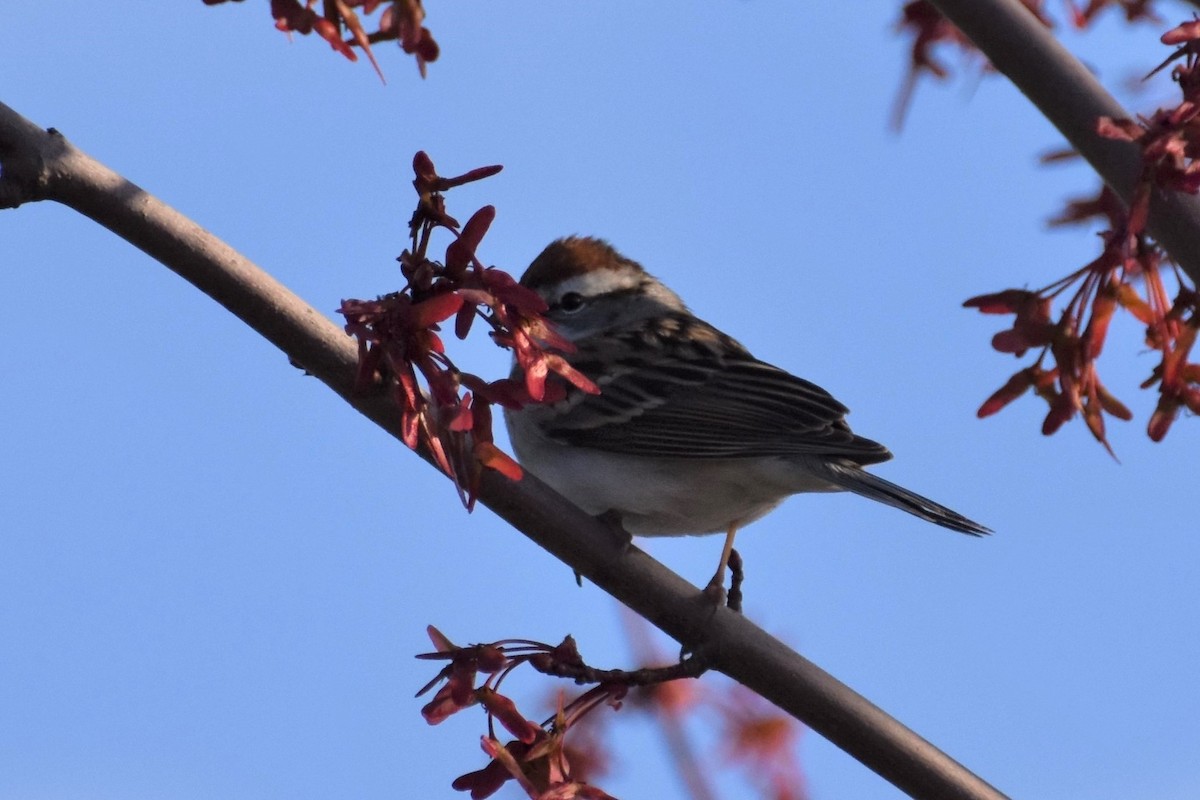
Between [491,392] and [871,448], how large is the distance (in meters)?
2.33

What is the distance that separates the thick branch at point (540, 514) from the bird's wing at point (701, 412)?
1777 millimetres

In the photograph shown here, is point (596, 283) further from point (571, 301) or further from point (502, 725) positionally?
point (502, 725)

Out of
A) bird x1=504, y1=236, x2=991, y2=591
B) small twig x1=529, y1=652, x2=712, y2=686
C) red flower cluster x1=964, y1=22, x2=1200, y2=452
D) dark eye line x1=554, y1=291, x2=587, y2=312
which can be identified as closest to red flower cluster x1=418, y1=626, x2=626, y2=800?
small twig x1=529, y1=652, x2=712, y2=686

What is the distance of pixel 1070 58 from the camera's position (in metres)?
2.88

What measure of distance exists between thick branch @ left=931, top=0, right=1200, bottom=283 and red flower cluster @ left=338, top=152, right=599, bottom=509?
106cm

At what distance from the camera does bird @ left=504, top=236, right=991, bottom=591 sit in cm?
508

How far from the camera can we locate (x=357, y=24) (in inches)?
89.9

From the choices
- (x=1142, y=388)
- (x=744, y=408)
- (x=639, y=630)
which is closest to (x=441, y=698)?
(x=639, y=630)

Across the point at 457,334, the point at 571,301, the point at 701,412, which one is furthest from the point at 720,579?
the point at 571,301

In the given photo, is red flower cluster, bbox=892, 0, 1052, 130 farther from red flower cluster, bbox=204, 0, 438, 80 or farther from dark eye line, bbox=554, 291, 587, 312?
dark eye line, bbox=554, 291, 587, 312

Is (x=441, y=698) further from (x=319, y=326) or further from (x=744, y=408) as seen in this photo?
(x=744, y=408)

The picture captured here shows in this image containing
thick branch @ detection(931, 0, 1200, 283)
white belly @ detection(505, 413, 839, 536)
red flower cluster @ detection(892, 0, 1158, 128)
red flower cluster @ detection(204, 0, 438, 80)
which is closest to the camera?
red flower cluster @ detection(204, 0, 438, 80)

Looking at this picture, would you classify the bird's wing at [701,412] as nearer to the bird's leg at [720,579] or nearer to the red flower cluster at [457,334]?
the bird's leg at [720,579]

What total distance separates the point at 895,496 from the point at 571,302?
2875mm
